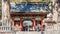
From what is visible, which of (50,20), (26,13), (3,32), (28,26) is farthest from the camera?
(28,26)

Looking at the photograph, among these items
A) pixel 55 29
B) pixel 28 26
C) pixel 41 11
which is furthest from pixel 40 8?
pixel 55 29

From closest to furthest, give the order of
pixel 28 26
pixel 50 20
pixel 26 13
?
pixel 50 20 < pixel 26 13 < pixel 28 26

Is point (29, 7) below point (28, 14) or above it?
above

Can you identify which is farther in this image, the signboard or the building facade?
the signboard

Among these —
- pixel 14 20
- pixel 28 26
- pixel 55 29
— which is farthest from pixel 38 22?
pixel 55 29

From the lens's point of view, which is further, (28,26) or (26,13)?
(28,26)

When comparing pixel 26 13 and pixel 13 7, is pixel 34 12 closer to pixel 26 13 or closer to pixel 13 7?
Answer: pixel 26 13

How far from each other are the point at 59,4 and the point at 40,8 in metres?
16.2

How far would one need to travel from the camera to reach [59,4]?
1229 centimetres

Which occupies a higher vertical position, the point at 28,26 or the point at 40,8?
the point at 40,8

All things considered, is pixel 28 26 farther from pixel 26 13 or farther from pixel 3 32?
pixel 3 32

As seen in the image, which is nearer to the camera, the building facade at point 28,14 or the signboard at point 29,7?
the building facade at point 28,14

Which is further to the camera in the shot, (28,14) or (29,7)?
(29,7)

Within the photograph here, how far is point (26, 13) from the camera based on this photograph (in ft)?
89.5
